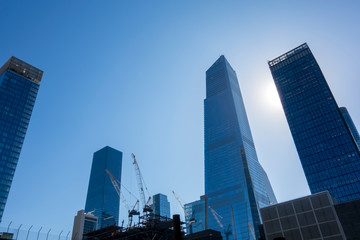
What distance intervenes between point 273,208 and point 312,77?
469ft

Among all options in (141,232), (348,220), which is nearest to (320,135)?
(348,220)

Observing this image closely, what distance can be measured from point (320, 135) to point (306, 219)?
119445mm

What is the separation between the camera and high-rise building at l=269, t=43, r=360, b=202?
508 ft

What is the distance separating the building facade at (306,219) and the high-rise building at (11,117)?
144510mm

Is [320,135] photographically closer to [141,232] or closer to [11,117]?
[141,232]

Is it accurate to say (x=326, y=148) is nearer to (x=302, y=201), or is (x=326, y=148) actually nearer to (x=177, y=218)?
(x=302, y=201)

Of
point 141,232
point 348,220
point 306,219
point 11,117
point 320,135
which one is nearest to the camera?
point 348,220

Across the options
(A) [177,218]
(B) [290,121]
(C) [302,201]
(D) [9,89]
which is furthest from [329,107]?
(D) [9,89]

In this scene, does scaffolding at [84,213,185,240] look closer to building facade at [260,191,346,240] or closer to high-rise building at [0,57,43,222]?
building facade at [260,191,346,240]

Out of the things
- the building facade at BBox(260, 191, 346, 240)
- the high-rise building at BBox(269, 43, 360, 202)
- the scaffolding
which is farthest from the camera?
the high-rise building at BBox(269, 43, 360, 202)

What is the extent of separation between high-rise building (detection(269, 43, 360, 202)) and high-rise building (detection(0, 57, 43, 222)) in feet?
564

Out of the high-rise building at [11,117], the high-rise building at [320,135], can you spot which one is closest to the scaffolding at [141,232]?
the high-rise building at [11,117]

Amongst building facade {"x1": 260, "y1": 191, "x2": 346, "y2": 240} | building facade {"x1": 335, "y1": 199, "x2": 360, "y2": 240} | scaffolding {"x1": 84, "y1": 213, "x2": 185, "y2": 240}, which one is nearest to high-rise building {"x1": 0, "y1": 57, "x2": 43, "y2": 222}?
scaffolding {"x1": 84, "y1": 213, "x2": 185, "y2": 240}

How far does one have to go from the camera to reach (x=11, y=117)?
176 meters
